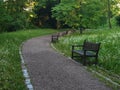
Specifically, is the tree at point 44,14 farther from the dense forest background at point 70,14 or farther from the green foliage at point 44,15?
the dense forest background at point 70,14

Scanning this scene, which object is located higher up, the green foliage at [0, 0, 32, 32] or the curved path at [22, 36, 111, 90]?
the green foliage at [0, 0, 32, 32]

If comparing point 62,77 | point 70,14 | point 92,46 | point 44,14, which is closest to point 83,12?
point 70,14

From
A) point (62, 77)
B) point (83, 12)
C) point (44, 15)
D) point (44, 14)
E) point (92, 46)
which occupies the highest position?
A: point (83, 12)

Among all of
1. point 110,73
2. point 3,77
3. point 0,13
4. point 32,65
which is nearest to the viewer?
point 3,77

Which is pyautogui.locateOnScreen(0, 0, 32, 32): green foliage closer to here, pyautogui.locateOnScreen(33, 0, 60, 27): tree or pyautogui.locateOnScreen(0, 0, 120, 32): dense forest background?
pyautogui.locateOnScreen(0, 0, 120, 32): dense forest background

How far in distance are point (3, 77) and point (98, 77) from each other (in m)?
3.69

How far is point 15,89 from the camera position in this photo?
8.72m

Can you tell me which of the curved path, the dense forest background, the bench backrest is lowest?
the curved path

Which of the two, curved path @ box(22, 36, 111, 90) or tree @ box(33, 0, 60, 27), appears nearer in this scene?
curved path @ box(22, 36, 111, 90)

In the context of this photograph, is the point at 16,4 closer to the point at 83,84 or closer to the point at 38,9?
the point at 38,9

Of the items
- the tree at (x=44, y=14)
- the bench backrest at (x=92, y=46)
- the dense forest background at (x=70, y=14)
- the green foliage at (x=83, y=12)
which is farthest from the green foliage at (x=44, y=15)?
the bench backrest at (x=92, y=46)

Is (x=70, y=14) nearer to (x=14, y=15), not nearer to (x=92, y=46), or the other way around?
(x=14, y=15)

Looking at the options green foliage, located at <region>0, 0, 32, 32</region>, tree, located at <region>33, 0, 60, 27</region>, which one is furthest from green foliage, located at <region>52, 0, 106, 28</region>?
tree, located at <region>33, 0, 60, 27</region>

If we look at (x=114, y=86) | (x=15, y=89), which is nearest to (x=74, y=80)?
(x=114, y=86)
